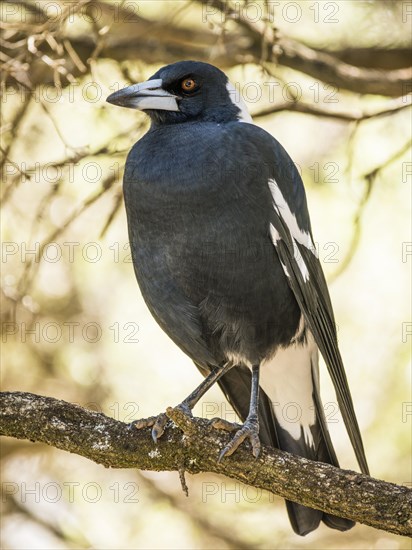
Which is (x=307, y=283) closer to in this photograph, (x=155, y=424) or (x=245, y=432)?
(x=245, y=432)

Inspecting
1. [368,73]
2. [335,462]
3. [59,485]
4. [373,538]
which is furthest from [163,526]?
[368,73]

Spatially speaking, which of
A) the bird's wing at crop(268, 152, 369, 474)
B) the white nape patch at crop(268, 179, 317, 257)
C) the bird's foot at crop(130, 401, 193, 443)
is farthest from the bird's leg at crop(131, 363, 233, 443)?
the white nape patch at crop(268, 179, 317, 257)

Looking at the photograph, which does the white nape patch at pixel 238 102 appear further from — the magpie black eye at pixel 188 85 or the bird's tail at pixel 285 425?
the bird's tail at pixel 285 425

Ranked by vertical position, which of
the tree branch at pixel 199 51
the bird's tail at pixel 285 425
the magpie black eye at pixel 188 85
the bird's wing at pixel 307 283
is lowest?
the bird's tail at pixel 285 425

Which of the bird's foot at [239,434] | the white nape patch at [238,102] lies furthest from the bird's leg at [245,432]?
the white nape patch at [238,102]

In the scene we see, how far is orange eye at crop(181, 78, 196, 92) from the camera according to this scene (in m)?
3.39

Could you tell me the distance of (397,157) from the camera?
404cm

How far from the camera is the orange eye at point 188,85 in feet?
11.1

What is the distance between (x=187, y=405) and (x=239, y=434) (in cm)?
38

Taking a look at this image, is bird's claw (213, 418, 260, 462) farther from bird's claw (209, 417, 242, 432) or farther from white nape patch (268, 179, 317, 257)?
white nape patch (268, 179, 317, 257)

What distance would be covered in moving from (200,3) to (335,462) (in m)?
1.99

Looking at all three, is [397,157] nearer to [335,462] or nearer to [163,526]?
[335,462]

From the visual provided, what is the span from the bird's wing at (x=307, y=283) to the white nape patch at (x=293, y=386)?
0.14 meters

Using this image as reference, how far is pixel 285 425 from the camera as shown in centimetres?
338
